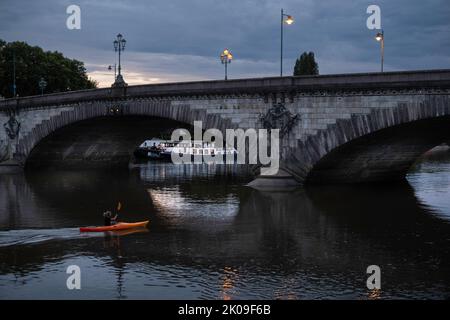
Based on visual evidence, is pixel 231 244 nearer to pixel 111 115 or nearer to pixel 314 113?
pixel 314 113

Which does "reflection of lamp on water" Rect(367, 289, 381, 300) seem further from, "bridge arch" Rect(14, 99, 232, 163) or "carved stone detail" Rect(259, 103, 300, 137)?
"bridge arch" Rect(14, 99, 232, 163)

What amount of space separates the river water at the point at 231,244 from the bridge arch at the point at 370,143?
212 cm

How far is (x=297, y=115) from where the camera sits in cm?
4325

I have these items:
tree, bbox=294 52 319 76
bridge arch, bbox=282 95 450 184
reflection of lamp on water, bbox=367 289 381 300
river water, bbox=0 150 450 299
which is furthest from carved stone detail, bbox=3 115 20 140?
reflection of lamp on water, bbox=367 289 381 300

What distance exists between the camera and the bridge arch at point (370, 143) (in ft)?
124

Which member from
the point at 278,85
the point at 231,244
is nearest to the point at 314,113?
the point at 278,85

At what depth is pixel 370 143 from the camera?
4369cm

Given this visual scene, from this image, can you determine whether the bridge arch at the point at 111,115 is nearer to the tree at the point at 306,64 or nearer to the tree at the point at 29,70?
the tree at the point at 29,70

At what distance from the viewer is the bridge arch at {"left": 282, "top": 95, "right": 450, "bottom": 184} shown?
37.8 metres

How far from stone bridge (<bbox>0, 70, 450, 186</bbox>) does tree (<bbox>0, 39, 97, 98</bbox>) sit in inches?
1432

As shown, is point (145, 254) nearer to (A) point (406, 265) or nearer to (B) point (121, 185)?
(A) point (406, 265)
